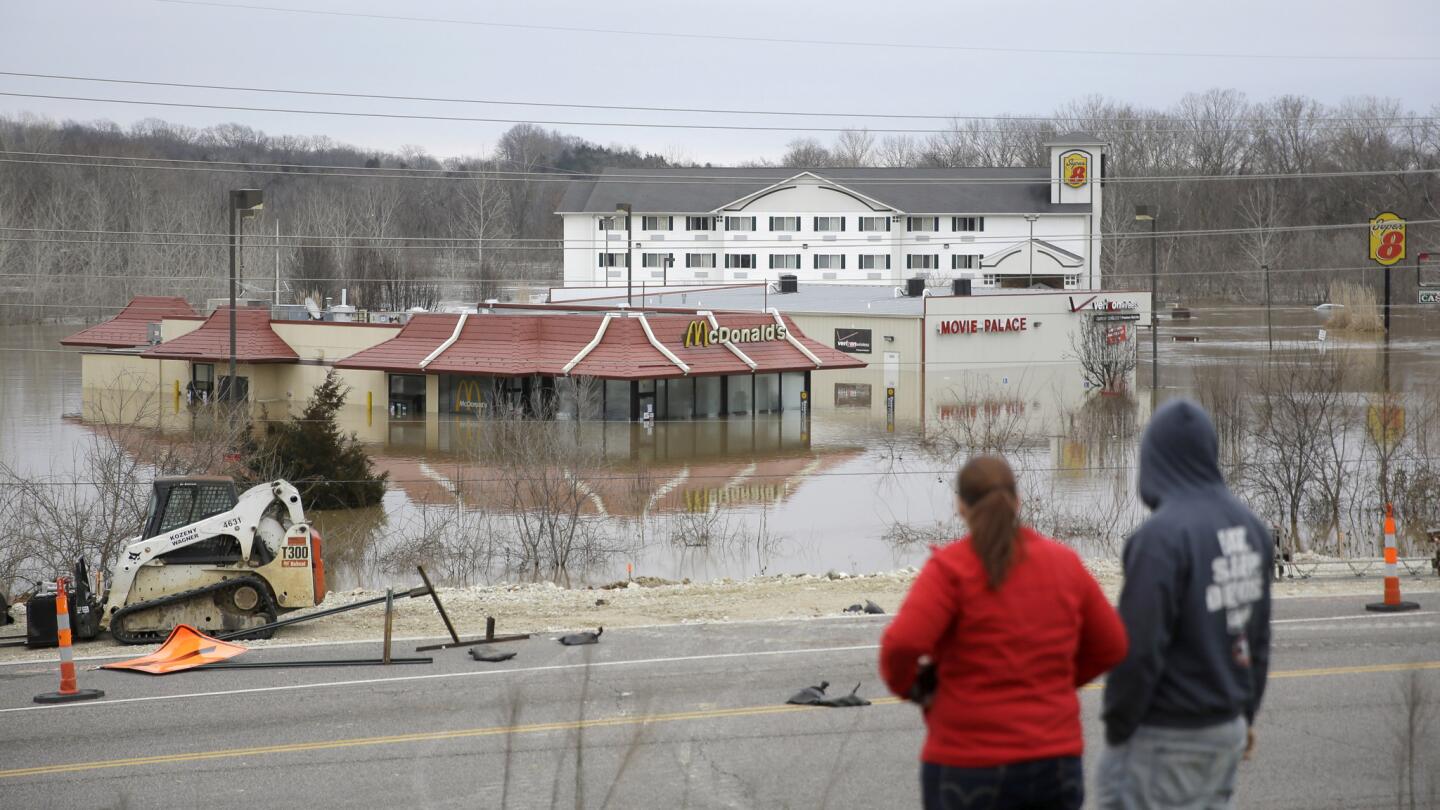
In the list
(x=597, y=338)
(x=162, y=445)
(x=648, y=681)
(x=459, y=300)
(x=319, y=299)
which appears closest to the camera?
(x=648, y=681)

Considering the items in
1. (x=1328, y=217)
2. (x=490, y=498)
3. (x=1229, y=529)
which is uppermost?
(x=1328, y=217)

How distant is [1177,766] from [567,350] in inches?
1991

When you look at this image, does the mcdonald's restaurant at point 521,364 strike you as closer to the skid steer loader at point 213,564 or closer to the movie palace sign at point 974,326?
the movie palace sign at point 974,326

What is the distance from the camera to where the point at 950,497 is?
1345 inches

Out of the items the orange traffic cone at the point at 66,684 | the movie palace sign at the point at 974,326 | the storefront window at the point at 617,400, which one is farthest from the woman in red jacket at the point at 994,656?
the movie palace sign at the point at 974,326

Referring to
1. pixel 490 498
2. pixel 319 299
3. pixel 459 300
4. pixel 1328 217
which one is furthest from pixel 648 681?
pixel 1328 217

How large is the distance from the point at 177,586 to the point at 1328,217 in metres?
132

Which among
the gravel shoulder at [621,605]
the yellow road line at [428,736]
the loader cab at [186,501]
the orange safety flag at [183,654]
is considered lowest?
the gravel shoulder at [621,605]

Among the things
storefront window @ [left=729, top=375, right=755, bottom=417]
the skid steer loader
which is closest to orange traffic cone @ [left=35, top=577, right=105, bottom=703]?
the skid steer loader

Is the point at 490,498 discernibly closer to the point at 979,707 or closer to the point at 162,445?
the point at 162,445

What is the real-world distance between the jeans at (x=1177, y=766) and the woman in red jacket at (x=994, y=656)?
299mm

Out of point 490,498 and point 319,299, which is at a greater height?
point 319,299

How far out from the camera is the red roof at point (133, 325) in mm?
73750

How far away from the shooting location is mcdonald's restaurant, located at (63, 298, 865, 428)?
54031mm
